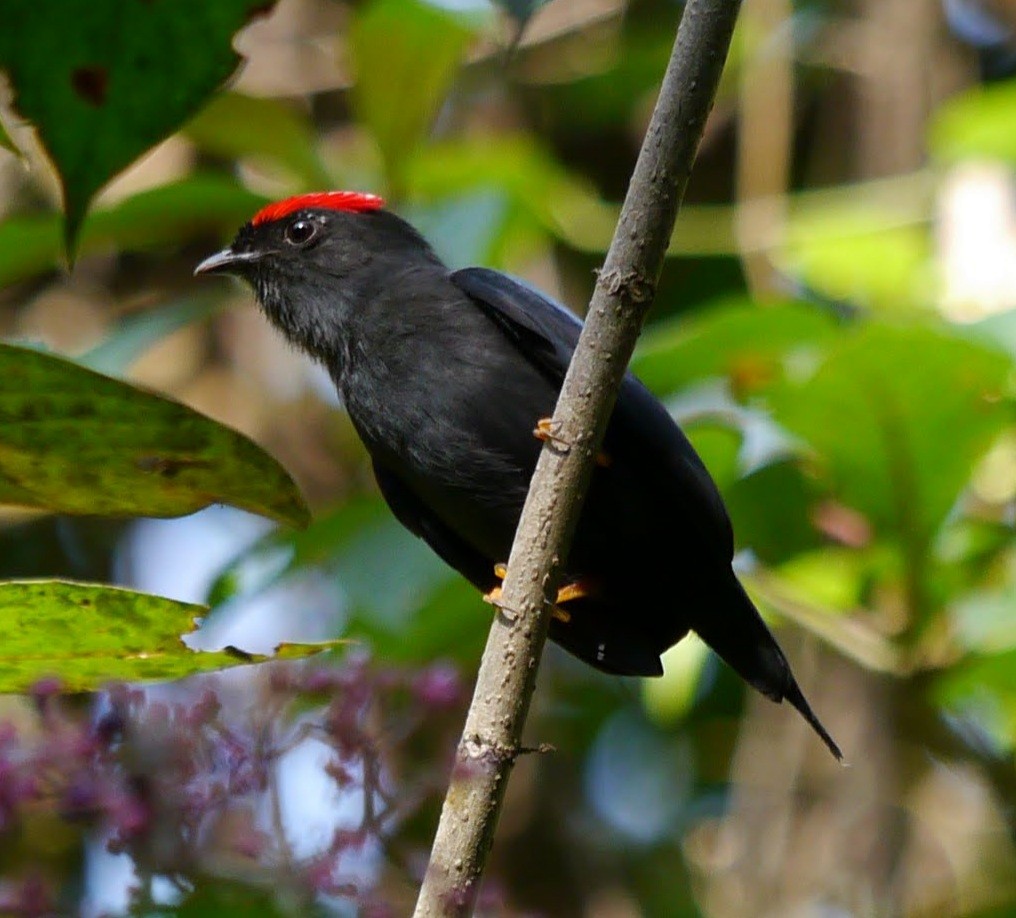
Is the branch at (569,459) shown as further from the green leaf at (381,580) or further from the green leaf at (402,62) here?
the green leaf at (402,62)

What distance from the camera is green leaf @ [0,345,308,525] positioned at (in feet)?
5.47

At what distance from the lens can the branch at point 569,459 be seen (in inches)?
73.0

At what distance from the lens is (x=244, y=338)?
19.0 ft

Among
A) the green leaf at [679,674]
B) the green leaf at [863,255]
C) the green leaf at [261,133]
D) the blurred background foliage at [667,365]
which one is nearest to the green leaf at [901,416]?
the blurred background foliage at [667,365]

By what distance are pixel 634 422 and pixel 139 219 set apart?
184 centimetres

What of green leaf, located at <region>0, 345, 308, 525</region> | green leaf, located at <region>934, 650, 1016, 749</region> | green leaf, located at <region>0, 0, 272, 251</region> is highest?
green leaf, located at <region>0, 0, 272, 251</region>

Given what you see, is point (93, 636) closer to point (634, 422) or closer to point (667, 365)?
point (634, 422)

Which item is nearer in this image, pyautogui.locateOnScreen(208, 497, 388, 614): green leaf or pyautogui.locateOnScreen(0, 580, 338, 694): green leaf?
pyautogui.locateOnScreen(0, 580, 338, 694): green leaf

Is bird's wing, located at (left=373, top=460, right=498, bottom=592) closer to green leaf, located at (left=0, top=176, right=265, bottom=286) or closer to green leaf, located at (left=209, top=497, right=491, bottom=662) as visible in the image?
green leaf, located at (left=209, top=497, right=491, bottom=662)

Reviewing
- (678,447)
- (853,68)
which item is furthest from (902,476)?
(853,68)

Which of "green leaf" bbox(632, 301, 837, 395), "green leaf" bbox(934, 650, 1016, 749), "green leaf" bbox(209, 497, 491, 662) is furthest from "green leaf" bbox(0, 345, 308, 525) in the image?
"green leaf" bbox(934, 650, 1016, 749)

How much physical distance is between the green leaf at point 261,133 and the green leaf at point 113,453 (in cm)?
283

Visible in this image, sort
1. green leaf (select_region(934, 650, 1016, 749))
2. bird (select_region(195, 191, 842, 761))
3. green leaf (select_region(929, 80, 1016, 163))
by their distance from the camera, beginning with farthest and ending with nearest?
green leaf (select_region(929, 80, 1016, 163))
green leaf (select_region(934, 650, 1016, 749))
bird (select_region(195, 191, 842, 761))

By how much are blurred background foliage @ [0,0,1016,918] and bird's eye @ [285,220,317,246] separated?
38 centimetres
